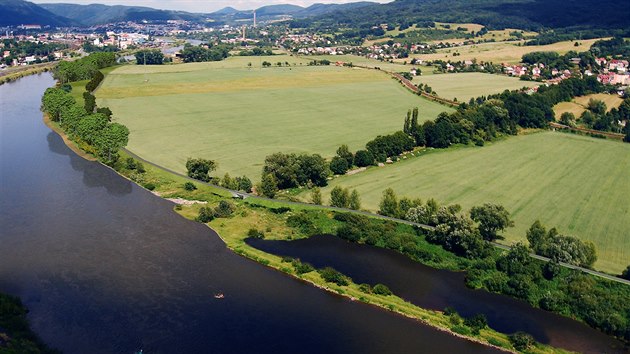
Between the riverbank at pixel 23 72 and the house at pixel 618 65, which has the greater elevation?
the house at pixel 618 65

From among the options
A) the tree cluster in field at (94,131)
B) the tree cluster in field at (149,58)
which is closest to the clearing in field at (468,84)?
the tree cluster in field at (94,131)

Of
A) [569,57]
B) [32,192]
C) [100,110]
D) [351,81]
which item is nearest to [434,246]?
[32,192]

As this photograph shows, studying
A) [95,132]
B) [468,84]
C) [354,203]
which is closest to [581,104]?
[468,84]

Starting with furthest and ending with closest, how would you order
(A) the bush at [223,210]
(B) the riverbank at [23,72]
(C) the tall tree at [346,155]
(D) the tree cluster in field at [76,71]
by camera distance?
(B) the riverbank at [23,72] < (D) the tree cluster in field at [76,71] < (C) the tall tree at [346,155] < (A) the bush at [223,210]

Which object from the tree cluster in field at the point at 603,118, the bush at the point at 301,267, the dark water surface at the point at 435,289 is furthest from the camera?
the tree cluster in field at the point at 603,118

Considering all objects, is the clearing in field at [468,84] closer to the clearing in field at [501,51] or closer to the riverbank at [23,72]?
the clearing in field at [501,51]
